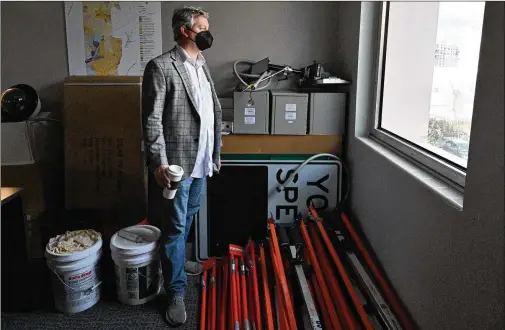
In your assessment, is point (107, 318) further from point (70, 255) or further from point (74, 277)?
point (70, 255)

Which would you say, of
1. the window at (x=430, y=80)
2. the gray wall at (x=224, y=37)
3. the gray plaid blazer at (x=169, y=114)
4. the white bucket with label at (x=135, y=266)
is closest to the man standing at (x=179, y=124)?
the gray plaid blazer at (x=169, y=114)

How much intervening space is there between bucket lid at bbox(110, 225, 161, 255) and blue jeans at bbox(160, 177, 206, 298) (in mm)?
100

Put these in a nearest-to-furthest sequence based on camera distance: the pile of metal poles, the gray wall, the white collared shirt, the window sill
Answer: the window sill, the pile of metal poles, the white collared shirt, the gray wall

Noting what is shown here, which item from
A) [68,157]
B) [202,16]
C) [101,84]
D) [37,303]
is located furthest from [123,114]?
[37,303]

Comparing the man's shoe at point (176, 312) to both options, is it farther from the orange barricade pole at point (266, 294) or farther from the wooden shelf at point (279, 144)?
the wooden shelf at point (279, 144)

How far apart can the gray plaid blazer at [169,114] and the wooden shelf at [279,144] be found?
631 mm

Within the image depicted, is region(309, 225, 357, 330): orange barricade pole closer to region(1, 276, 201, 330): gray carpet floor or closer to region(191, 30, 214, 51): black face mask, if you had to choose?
region(1, 276, 201, 330): gray carpet floor

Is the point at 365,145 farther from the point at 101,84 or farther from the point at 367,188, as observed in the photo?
the point at 101,84

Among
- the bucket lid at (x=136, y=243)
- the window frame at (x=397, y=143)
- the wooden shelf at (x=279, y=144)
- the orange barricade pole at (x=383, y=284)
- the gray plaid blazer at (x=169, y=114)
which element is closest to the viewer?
the window frame at (x=397, y=143)

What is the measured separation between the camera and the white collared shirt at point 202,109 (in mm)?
2156

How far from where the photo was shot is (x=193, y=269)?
269cm

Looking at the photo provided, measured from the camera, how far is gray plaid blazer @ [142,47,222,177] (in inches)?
80.2

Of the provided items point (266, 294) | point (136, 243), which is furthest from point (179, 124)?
point (266, 294)

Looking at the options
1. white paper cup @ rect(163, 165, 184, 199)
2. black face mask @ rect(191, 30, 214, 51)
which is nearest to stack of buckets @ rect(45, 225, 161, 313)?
white paper cup @ rect(163, 165, 184, 199)
